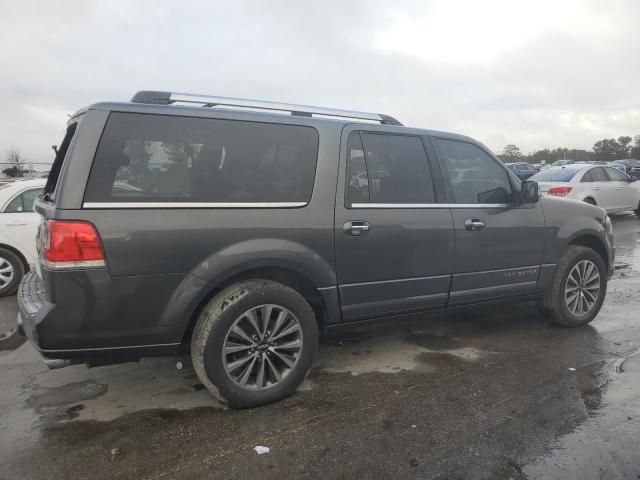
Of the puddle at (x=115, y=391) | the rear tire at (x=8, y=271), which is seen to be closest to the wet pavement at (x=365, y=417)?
the puddle at (x=115, y=391)

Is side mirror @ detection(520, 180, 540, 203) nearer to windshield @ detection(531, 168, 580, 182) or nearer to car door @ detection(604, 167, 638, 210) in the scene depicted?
windshield @ detection(531, 168, 580, 182)

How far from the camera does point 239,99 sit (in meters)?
3.24

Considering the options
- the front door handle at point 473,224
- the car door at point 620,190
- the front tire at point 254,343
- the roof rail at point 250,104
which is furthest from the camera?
the car door at point 620,190

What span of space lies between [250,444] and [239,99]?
2257 millimetres

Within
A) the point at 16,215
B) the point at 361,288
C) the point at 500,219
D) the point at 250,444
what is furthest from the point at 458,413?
the point at 16,215

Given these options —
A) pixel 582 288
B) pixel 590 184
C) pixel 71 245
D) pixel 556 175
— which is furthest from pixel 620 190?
Answer: pixel 71 245

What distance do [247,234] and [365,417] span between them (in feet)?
4.53

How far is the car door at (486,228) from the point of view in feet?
12.5

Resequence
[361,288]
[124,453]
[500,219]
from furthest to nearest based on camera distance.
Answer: [500,219] < [361,288] < [124,453]

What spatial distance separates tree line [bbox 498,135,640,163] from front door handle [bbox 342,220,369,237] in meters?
68.2

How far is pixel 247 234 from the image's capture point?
2898 millimetres

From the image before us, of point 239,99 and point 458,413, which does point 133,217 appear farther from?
point 458,413

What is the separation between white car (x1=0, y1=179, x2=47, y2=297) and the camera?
5.93 metres

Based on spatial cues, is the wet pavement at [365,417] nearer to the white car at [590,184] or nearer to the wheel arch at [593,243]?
the wheel arch at [593,243]
